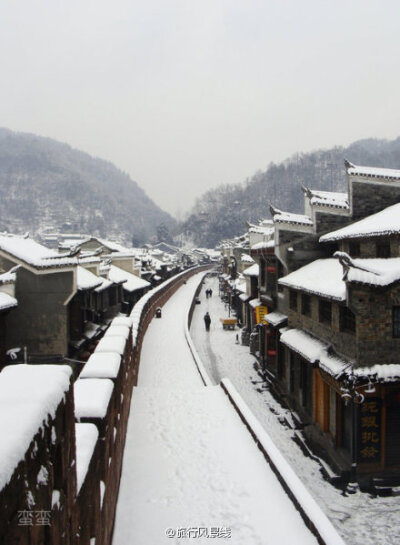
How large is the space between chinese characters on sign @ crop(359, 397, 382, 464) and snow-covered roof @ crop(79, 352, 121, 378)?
29.0ft

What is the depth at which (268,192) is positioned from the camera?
14812 centimetres

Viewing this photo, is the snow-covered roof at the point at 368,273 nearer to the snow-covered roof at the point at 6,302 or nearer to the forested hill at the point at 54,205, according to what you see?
the snow-covered roof at the point at 6,302

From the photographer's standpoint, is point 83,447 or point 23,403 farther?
point 83,447

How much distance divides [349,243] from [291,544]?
13402 millimetres

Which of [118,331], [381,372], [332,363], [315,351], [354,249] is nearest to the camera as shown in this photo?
[118,331]

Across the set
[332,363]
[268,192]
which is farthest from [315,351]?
[268,192]

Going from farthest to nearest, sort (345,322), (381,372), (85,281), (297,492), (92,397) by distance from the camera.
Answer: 1. (85,281)
2. (345,322)
3. (381,372)
4. (297,492)
5. (92,397)

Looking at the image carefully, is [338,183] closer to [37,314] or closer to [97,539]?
[37,314]

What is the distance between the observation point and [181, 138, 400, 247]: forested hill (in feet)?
456

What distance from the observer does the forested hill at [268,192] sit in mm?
139125

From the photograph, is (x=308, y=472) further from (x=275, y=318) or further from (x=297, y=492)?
(x=275, y=318)

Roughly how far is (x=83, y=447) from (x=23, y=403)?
7.76 ft

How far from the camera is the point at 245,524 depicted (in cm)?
712

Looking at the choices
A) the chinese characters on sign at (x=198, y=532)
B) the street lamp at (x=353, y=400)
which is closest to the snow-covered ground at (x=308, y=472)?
the street lamp at (x=353, y=400)
